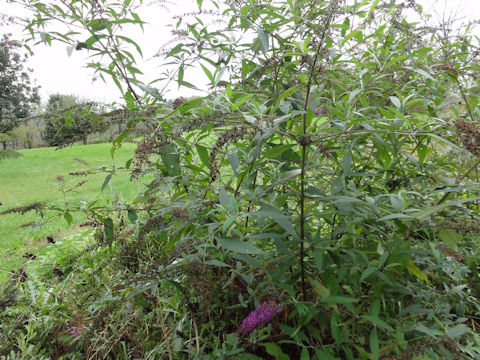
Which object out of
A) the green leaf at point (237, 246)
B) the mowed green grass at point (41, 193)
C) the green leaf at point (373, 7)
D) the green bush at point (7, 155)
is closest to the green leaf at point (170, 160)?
the mowed green grass at point (41, 193)

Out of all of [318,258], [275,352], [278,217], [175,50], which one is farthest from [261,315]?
[175,50]

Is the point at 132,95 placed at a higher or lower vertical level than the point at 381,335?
higher

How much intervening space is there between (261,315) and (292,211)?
0.49 meters

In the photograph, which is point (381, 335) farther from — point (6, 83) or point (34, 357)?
point (6, 83)

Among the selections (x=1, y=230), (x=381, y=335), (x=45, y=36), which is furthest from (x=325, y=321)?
(x=1, y=230)

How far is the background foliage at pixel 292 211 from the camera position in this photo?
41.1 inches

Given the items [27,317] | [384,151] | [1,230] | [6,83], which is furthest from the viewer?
[6,83]

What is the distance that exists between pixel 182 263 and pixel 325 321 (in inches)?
24.8

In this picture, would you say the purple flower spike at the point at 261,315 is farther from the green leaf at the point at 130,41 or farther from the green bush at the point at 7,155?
the green bush at the point at 7,155

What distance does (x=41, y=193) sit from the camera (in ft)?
27.2

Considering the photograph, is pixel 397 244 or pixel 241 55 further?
pixel 241 55

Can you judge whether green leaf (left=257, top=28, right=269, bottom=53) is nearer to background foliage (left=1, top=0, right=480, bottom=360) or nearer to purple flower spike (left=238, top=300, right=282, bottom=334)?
background foliage (left=1, top=0, right=480, bottom=360)

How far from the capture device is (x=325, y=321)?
1243mm

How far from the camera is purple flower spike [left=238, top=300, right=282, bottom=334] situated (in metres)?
1.13
